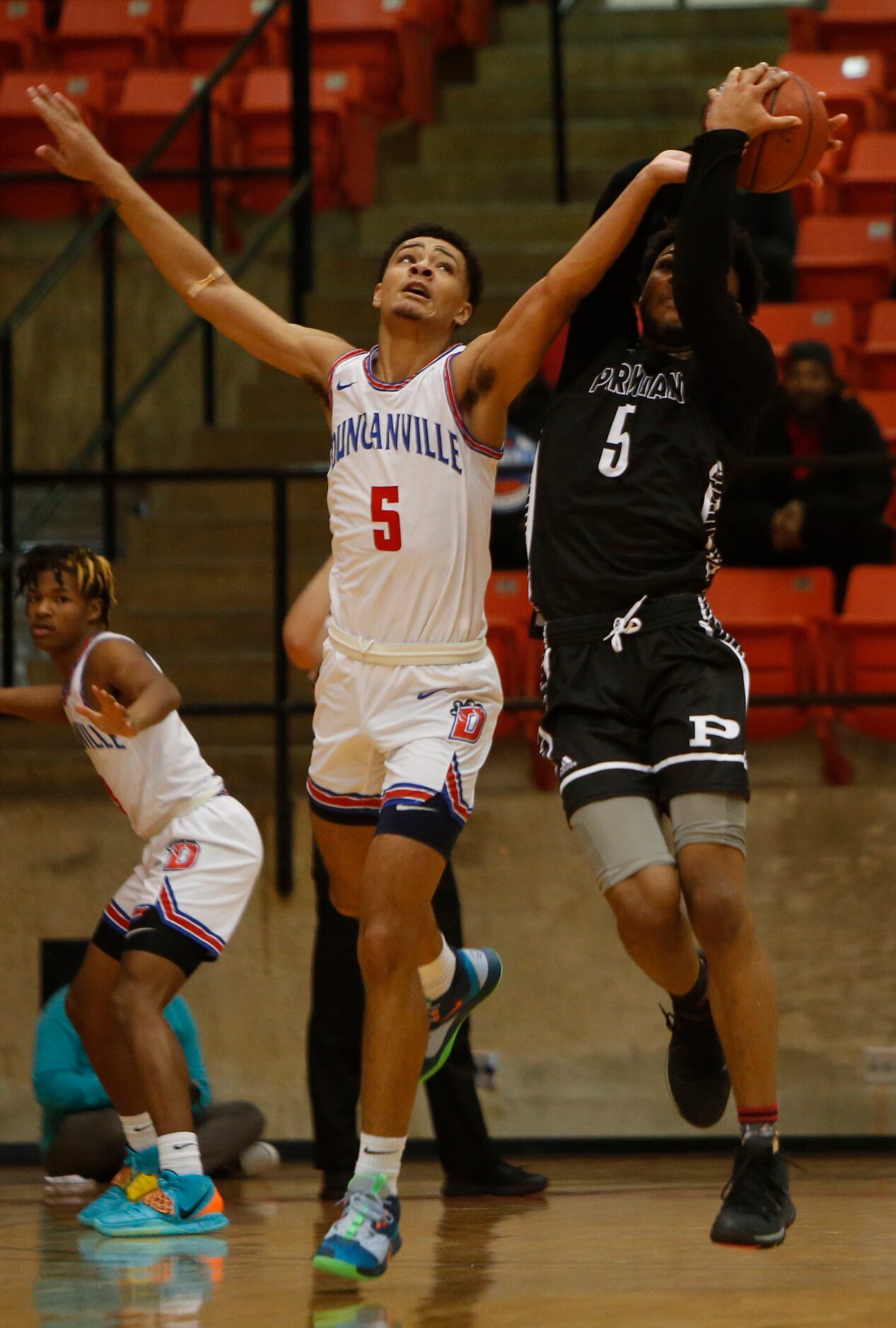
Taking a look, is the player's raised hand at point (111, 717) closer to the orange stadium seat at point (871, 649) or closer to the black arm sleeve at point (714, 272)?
the black arm sleeve at point (714, 272)

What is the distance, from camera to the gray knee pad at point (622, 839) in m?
Result: 4.31

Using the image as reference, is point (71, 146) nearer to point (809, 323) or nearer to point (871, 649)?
point (871, 649)

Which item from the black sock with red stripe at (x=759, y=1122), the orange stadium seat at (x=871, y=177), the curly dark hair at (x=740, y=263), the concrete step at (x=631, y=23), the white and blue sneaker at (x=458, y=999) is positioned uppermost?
the concrete step at (x=631, y=23)

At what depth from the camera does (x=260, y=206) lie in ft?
33.5

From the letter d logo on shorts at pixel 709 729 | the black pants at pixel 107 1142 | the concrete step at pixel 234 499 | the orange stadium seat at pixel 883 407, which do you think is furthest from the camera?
the concrete step at pixel 234 499

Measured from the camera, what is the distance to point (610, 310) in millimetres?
4754

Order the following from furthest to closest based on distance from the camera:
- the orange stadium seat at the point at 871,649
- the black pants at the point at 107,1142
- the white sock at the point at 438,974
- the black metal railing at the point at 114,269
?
the black metal railing at the point at 114,269 < the orange stadium seat at the point at 871,649 < the black pants at the point at 107,1142 < the white sock at the point at 438,974

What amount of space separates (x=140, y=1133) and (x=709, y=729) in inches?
91.1

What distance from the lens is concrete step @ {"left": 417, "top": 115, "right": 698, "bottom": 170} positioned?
10891 millimetres

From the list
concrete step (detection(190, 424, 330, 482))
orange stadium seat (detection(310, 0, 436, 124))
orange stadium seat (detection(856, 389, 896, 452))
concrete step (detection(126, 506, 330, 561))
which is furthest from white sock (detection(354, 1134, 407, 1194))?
orange stadium seat (detection(310, 0, 436, 124))

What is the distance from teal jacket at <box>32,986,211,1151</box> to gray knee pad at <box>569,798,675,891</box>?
260 cm

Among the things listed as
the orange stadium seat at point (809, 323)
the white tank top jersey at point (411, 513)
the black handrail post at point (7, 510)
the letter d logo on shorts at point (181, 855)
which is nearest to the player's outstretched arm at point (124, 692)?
the letter d logo on shorts at point (181, 855)

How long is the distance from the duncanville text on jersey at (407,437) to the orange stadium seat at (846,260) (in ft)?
17.3

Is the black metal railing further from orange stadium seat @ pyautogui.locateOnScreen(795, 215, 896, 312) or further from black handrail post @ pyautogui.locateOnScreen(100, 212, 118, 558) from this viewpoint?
orange stadium seat @ pyautogui.locateOnScreen(795, 215, 896, 312)
